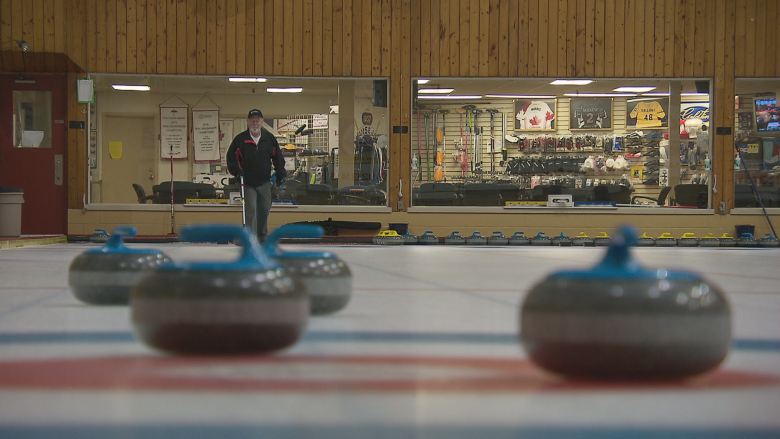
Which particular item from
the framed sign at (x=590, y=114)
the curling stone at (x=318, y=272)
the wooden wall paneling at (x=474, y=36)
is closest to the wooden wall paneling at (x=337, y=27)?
the wooden wall paneling at (x=474, y=36)

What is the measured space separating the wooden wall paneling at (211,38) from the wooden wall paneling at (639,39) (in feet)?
22.1

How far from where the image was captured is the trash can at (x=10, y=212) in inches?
365

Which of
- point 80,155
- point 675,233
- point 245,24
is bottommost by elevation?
point 675,233

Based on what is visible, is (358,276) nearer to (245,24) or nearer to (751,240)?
(751,240)

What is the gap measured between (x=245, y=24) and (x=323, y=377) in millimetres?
10695

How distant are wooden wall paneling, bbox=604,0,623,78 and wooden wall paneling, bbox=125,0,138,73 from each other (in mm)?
7500

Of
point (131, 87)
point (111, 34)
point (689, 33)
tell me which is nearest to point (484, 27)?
point (689, 33)

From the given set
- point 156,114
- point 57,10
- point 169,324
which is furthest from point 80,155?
point 169,324

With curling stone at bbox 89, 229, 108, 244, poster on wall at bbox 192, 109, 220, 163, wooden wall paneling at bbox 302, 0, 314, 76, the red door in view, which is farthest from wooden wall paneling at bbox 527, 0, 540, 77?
the red door

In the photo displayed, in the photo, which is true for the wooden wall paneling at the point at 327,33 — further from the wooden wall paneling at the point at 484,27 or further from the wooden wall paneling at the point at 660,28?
the wooden wall paneling at the point at 660,28

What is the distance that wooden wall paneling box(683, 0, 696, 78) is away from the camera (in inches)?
439

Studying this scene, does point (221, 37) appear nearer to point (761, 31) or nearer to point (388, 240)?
point (388, 240)

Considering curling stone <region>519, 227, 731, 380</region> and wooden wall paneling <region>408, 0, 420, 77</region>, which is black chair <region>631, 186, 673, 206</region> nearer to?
wooden wall paneling <region>408, 0, 420, 77</region>

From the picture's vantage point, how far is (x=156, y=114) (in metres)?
11.2
